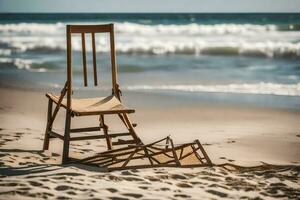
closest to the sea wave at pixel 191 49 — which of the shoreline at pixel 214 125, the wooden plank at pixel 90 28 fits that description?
the shoreline at pixel 214 125

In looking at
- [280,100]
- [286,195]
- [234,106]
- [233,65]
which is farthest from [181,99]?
[233,65]

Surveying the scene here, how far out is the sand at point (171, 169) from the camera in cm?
386

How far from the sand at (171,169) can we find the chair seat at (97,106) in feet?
1.75

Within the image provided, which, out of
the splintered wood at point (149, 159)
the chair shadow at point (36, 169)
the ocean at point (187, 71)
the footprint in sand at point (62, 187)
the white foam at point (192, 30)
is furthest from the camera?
the white foam at point (192, 30)

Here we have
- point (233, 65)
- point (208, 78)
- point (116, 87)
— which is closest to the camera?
point (116, 87)

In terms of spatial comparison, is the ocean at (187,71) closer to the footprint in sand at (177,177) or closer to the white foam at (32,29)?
the footprint in sand at (177,177)

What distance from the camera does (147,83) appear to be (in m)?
11.6

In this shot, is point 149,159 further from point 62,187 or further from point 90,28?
point 90,28

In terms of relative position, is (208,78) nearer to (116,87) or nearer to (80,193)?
(116,87)

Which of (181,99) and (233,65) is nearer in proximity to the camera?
(181,99)

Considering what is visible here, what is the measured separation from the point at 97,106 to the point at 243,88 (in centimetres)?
648

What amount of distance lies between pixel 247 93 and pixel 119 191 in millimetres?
6768

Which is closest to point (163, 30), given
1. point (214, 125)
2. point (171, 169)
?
point (214, 125)

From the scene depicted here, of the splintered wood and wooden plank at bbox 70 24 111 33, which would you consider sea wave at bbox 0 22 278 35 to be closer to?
wooden plank at bbox 70 24 111 33
